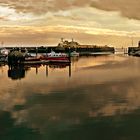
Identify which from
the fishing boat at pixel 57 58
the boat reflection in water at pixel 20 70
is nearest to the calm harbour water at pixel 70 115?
the boat reflection in water at pixel 20 70

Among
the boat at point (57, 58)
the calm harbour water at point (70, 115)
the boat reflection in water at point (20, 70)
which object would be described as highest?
the boat at point (57, 58)

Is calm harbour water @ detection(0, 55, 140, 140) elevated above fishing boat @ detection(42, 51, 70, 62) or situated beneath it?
situated beneath

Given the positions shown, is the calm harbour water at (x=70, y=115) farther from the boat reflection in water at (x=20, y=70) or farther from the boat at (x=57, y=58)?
the boat at (x=57, y=58)

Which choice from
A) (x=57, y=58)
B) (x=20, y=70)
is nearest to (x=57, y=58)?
(x=57, y=58)

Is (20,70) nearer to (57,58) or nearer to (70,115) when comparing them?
(57,58)

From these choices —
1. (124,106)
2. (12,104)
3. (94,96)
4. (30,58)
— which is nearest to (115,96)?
(94,96)

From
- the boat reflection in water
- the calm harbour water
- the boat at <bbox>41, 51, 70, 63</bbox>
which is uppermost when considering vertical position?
the boat at <bbox>41, 51, 70, 63</bbox>

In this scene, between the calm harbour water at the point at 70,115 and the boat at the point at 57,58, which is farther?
the boat at the point at 57,58

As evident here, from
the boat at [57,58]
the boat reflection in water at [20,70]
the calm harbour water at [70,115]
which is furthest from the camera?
the boat at [57,58]

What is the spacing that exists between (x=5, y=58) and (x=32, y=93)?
7344cm

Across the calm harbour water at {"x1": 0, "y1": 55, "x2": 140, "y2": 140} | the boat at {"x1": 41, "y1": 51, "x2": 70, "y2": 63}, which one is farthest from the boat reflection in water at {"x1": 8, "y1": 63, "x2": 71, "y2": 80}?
the calm harbour water at {"x1": 0, "y1": 55, "x2": 140, "y2": 140}

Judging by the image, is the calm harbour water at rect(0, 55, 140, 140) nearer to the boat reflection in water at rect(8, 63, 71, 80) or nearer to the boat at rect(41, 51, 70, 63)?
the boat reflection in water at rect(8, 63, 71, 80)

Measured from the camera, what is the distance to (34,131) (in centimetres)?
2683

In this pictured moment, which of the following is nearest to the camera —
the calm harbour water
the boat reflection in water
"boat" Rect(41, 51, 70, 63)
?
the calm harbour water
